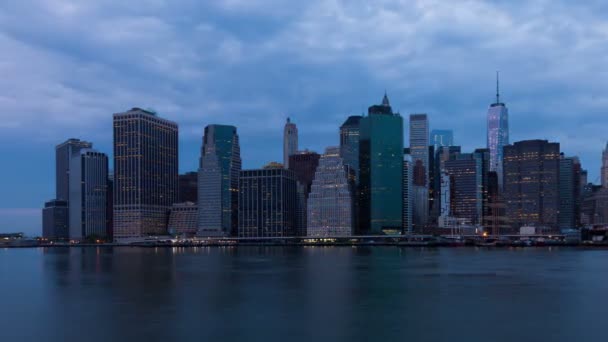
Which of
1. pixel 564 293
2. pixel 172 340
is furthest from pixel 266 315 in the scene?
pixel 564 293

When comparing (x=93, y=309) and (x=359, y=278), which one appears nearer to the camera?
(x=93, y=309)

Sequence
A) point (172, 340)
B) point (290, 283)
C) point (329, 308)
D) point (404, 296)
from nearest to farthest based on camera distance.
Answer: point (172, 340) → point (329, 308) → point (404, 296) → point (290, 283)

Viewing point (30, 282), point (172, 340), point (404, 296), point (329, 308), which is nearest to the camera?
point (172, 340)

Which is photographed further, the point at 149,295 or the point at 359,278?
the point at 359,278

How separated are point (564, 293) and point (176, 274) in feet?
145

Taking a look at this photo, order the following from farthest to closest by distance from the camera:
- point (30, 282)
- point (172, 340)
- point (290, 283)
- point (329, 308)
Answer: point (30, 282) → point (290, 283) → point (329, 308) → point (172, 340)

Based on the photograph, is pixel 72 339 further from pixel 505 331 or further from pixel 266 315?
pixel 505 331

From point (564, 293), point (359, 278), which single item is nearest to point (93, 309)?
point (359, 278)

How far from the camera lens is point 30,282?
69562 millimetres

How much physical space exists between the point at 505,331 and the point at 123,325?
22.3 metres

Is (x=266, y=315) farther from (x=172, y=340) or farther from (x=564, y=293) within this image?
(x=564, y=293)

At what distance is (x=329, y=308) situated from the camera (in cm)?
4475

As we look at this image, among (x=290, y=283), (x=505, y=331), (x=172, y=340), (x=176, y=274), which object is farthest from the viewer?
(x=176, y=274)

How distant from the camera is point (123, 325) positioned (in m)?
37.8
